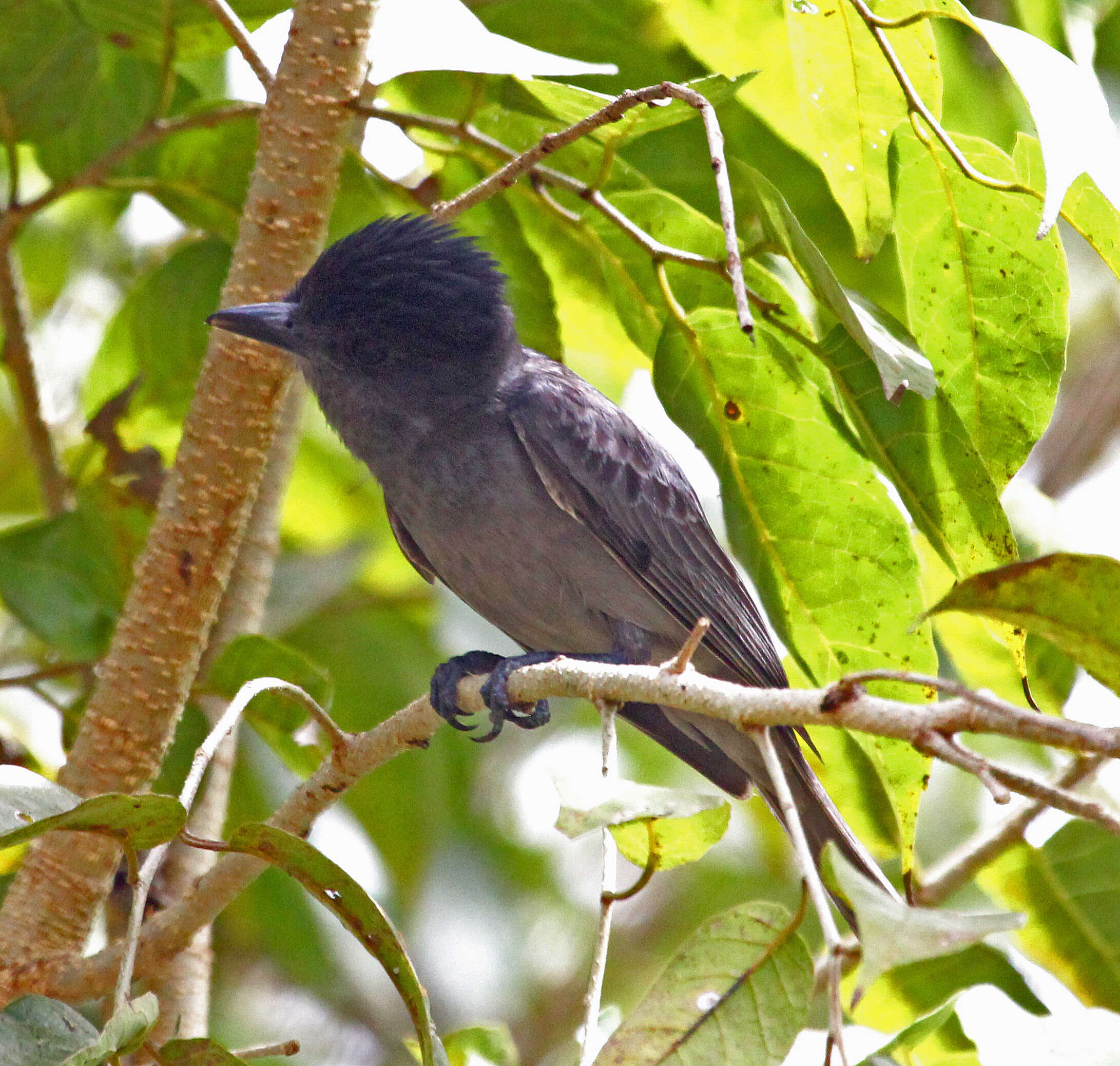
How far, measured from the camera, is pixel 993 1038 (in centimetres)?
201

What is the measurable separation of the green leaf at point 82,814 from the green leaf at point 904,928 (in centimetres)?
93

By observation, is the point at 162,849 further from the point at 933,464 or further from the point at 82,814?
the point at 933,464

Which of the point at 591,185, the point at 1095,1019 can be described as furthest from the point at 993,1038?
the point at 591,185

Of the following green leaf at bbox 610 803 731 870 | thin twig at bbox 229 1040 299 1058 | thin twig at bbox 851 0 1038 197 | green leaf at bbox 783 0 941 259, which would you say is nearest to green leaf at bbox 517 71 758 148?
green leaf at bbox 783 0 941 259

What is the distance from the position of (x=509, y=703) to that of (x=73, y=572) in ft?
3.80

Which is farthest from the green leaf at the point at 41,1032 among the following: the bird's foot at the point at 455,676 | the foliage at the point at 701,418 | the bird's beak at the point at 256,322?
the bird's beak at the point at 256,322

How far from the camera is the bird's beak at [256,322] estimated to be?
276cm

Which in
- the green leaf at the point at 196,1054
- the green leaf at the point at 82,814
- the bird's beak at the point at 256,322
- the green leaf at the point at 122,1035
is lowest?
the green leaf at the point at 196,1054

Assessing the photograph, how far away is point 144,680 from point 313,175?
1077 millimetres

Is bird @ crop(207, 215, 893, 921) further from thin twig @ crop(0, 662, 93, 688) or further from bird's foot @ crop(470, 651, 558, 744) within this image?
thin twig @ crop(0, 662, 93, 688)

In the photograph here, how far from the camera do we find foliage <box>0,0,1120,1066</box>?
6.18 feet

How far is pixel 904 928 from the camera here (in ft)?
4.65

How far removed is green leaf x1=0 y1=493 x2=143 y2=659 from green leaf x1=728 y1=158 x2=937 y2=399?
1.76 metres

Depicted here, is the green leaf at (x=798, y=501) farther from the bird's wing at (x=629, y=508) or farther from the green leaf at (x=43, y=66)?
the green leaf at (x=43, y=66)
